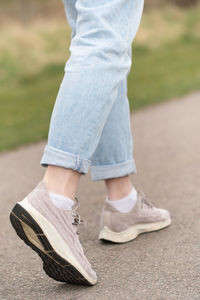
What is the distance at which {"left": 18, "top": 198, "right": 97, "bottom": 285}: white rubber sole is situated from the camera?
1.49m

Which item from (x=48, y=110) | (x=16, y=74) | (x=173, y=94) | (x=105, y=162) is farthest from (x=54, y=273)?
(x=16, y=74)

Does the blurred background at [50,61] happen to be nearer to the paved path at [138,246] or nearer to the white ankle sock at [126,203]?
the paved path at [138,246]

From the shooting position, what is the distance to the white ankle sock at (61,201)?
1.56 metres

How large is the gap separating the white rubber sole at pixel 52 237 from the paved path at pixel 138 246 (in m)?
0.11

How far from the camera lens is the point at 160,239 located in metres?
1.99

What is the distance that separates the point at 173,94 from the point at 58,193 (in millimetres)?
4469

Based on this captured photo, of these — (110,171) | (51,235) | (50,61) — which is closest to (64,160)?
(51,235)

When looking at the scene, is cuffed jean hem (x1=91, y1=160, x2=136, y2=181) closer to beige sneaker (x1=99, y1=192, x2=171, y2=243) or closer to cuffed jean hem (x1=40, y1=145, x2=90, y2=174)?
beige sneaker (x1=99, y1=192, x2=171, y2=243)

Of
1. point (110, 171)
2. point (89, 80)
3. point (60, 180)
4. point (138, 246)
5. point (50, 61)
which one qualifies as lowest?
point (50, 61)

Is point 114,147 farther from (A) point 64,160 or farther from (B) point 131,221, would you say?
(A) point 64,160

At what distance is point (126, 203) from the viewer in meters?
2.02

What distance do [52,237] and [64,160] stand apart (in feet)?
0.66

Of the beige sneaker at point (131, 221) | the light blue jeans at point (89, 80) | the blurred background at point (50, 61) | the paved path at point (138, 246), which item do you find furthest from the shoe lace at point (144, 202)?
the blurred background at point (50, 61)

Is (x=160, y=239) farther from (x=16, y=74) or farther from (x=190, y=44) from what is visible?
(x=190, y=44)
